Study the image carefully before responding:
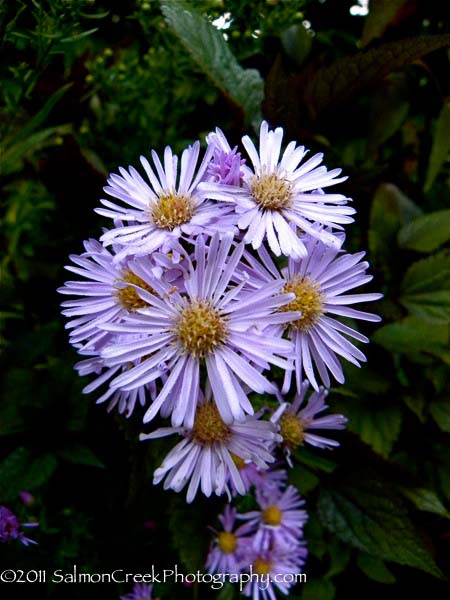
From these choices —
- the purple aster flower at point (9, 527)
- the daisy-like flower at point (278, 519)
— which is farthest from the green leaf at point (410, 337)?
the purple aster flower at point (9, 527)

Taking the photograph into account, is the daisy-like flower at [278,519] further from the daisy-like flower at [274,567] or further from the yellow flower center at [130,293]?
the yellow flower center at [130,293]

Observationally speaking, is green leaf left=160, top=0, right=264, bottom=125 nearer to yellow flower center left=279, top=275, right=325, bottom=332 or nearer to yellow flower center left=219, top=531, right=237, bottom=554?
yellow flower center left=279, top=275, right=325, bottom=332

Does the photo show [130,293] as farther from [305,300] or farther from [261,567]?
[261,567]

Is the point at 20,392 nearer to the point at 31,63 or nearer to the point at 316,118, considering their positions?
the point at 31,63

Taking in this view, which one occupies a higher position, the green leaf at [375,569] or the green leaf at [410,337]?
the green leaf at [410,337]

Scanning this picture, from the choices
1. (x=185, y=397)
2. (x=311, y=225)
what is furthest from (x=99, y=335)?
(x=311, y=225)

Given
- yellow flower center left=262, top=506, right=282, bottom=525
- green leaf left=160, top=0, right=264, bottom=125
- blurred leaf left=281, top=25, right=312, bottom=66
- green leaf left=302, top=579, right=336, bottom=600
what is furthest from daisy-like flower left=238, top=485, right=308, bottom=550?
blurred leaf left=281, top=25, right=312, bottom=66
